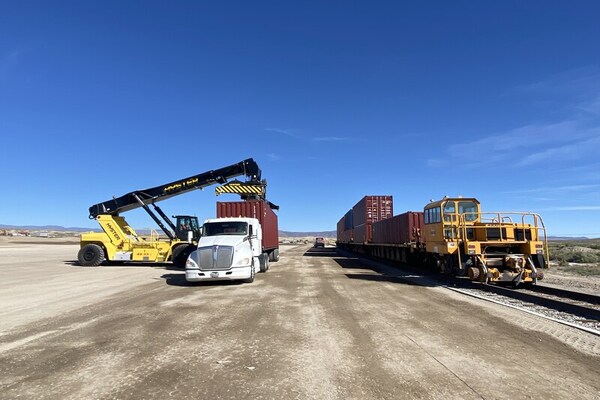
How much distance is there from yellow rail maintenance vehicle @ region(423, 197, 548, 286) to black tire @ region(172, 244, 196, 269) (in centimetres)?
1307

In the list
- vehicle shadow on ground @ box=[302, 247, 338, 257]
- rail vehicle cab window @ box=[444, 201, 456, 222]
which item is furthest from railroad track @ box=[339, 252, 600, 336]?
vehicle shadow on ground @ box=[302, 247, 338, 257]

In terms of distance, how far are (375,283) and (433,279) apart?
10.9 feet

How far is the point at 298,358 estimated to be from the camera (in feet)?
18.4

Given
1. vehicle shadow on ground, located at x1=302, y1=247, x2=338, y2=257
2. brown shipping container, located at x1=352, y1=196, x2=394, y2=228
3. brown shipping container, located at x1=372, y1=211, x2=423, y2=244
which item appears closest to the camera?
brown shipping container, located at x1=372, y1=211, x2=423, y2=244

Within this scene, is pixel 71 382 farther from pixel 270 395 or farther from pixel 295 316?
pixel 295 316

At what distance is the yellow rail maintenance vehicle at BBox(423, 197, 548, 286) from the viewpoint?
13.0m

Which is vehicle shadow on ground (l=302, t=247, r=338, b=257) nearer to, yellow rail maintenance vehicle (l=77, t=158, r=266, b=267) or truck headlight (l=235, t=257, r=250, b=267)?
yellow rail maintenance vehicle (l=77, t=158, r=266, b=267)

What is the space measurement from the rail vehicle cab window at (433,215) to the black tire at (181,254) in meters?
12.1

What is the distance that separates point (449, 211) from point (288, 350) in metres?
11.2

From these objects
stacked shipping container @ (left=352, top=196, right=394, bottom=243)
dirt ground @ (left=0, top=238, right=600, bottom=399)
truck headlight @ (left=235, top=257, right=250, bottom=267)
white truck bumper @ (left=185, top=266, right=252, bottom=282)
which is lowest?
dirt ground @ (left=0, top=238, right=600, bottom=399)

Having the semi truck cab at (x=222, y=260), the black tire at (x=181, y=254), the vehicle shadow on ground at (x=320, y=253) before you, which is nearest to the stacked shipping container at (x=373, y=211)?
the vehicle shadow on ground at (x=320, y=253)

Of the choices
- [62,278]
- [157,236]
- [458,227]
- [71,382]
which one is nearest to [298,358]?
[71,382]

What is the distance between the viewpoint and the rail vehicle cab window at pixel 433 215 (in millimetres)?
15485

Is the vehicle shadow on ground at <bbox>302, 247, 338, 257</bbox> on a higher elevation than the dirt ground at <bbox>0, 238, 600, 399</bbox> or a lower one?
higher
